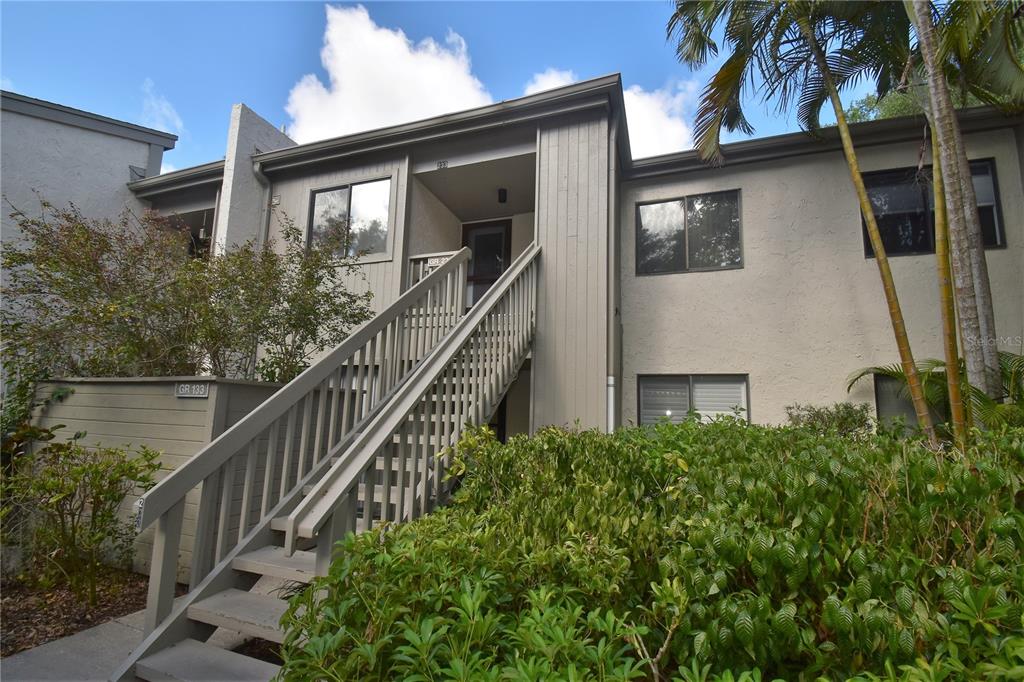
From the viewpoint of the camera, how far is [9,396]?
16.7 feet

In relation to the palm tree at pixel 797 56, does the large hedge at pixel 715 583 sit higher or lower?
lower

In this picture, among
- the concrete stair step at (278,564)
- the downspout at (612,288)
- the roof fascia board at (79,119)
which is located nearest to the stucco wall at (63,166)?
the roof fascia board at (79,119)

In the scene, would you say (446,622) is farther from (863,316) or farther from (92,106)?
(92,106)

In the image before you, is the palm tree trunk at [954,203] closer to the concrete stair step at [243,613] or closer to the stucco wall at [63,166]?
the concrete stair step at [243,613]

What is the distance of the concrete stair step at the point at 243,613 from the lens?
249cm

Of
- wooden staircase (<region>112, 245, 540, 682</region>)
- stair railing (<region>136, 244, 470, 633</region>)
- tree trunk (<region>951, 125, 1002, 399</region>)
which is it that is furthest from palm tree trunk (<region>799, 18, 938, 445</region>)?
stair railing (<region>136, 244, 470, 633</region>)

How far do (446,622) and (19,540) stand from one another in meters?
5.03

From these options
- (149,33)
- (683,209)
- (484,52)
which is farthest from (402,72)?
(683,209)

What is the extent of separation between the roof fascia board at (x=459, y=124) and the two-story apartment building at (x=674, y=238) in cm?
2

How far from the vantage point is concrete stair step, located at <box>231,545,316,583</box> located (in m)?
2.74

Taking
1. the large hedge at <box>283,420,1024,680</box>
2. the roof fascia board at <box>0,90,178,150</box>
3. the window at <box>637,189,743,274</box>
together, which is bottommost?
the large hedge at <box>283,420,1024,680</box>

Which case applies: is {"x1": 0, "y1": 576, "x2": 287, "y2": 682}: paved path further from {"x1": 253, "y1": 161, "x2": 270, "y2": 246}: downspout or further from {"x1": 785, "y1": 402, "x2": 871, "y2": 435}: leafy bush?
{"x1": 253, "y1": 161, "x2": 270, "y2": 246}: downspout

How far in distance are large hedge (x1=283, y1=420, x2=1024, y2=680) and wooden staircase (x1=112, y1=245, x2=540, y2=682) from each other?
64 centimetres

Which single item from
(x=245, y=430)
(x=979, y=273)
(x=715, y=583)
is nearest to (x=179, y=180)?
(x=245, y=430)
